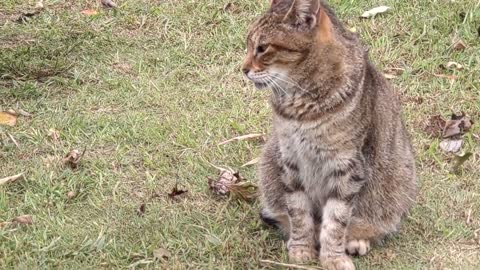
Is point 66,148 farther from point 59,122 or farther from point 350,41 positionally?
point 350,41

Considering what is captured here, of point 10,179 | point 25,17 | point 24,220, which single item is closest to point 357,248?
point 24,220

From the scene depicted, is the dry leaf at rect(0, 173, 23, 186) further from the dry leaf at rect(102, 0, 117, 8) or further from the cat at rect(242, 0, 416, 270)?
the dry leaf at rect(102, 0, 117, 8)

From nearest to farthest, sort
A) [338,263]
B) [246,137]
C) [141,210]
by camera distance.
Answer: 1. [338,263]
2. [141,210]
3. [246,137]

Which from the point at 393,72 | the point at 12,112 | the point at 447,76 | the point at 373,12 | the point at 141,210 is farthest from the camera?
the point at 373,12

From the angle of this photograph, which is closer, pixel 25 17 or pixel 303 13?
pixel 303 13

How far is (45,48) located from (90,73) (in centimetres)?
43

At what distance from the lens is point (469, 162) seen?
4273 millimetres

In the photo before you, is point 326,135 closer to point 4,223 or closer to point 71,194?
point 71,194

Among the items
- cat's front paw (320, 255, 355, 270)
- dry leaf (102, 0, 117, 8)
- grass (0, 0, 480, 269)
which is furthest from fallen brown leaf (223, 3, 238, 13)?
cat's front paw (320, 255, 355, 270)

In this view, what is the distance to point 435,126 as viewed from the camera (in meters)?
4.61

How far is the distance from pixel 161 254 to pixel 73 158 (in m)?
0.97

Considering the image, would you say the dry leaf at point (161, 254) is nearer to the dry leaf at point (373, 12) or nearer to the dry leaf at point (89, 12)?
the dry leaf at point (373, 12)

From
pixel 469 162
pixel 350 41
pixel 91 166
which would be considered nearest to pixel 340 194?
pixel 350 41

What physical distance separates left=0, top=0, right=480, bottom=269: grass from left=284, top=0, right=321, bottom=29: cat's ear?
100 cm
